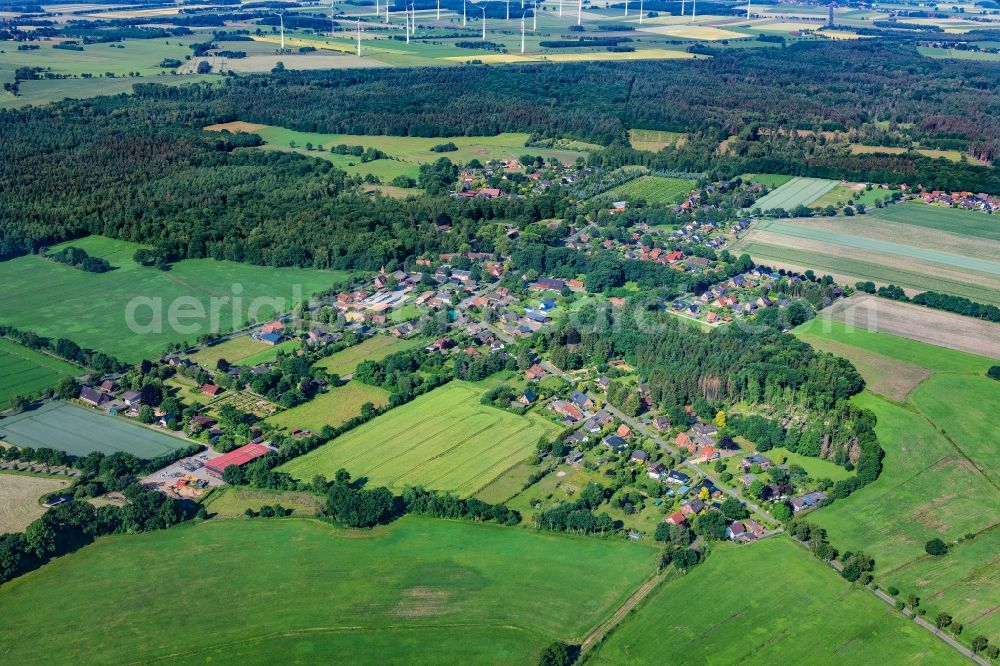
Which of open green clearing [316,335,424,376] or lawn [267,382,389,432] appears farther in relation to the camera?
open green clearing [316,335,424,376]

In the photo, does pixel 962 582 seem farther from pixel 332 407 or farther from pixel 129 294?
pixel 129 294

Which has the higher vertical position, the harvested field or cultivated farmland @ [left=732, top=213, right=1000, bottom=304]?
cultivated farmland @ [left=732, top=213, right=1000, bottom=304]

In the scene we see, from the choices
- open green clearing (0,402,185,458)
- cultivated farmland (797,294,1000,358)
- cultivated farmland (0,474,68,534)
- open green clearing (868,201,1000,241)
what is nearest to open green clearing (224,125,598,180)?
open green clearing (868,201,1000,241)

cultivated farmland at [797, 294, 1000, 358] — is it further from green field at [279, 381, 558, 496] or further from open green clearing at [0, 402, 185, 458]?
open green clearing at [0, 402, 185, 458]

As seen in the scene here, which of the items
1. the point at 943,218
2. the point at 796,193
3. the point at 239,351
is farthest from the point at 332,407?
the point at 943,218

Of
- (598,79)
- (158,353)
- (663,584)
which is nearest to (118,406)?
(158,353)

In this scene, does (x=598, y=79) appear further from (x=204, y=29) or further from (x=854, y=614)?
(x=854, y=614)
